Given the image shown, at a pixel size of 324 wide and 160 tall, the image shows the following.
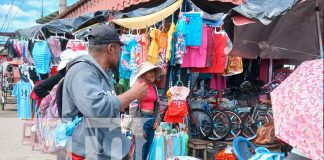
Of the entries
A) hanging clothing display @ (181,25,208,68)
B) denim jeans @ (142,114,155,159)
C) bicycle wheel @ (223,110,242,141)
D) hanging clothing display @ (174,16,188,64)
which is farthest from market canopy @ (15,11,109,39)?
bicycle wheel @ (223,110,242,141)

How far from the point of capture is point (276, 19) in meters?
4.18

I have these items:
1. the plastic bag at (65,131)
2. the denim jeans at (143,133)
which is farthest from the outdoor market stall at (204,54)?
the plastic bag at (65,131)

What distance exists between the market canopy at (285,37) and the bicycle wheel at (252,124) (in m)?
3.76

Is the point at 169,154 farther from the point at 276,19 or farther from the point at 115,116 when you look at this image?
the point at 115,116

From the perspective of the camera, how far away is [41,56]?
8.82m

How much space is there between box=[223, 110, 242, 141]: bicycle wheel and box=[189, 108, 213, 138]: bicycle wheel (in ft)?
1.44

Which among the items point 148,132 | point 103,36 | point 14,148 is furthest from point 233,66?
point 14,148

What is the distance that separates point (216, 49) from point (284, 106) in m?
4.13

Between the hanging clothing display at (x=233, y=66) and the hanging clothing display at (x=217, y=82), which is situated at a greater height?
the hanging clothing display at (x=233, y=66)

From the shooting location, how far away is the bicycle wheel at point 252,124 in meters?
8.12

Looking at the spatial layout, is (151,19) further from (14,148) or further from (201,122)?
(14,148)

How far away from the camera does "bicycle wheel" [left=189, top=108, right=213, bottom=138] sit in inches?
316

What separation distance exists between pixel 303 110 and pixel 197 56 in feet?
13.0

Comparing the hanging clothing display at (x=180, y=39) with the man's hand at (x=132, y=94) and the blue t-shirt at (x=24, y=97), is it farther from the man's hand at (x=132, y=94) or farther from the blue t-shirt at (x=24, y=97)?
the blue t-shirt at (x=24, y=97)
